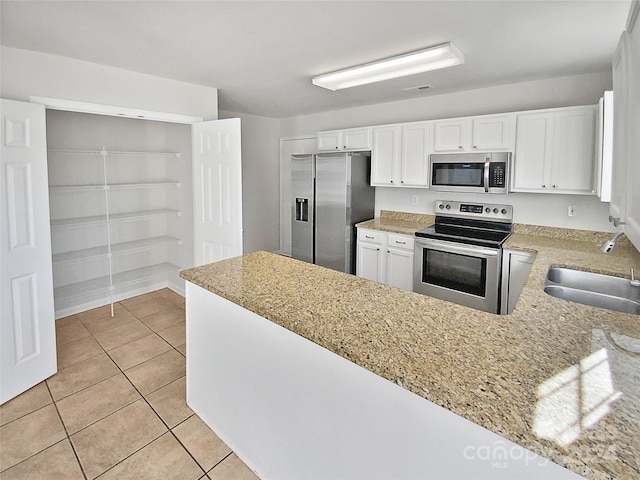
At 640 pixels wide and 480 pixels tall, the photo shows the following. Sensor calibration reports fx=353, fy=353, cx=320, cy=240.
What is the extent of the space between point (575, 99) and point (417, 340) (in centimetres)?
325

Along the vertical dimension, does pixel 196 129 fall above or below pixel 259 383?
above


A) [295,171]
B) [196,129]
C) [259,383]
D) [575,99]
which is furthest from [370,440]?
[295,171]

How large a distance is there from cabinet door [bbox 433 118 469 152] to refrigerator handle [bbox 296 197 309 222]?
1.75m

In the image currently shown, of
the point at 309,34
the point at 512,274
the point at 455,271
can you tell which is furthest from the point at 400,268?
the point at 309,34

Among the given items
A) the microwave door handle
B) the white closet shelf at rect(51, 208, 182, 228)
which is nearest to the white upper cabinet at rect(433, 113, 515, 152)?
the microwave door handle

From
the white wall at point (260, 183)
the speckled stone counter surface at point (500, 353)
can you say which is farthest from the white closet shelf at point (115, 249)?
the speckled stone counter surface at point (500, 353)

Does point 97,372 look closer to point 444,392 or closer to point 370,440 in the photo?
point 370,440

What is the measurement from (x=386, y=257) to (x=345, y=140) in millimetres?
1621

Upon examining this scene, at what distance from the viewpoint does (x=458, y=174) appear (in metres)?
3.60

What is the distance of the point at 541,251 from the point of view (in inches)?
112

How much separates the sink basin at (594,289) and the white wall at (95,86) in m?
3.39

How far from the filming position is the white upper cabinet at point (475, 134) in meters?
3.30

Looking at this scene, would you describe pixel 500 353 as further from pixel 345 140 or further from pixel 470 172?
pixel 345 140

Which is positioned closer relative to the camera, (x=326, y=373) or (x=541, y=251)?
(x=326, y=373)
